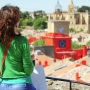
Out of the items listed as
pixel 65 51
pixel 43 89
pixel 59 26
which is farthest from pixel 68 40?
pixel 43 89

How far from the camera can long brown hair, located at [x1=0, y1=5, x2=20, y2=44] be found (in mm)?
3010

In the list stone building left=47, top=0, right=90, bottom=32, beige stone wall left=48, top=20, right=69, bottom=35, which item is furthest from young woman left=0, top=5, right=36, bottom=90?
stone building left=47, top=0, right=90, bottom=32

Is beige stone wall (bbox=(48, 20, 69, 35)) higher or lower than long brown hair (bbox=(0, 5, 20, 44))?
lower

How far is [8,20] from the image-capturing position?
3008 mm

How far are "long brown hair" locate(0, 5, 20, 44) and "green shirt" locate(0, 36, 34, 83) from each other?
7 cm

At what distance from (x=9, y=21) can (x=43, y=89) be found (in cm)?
73

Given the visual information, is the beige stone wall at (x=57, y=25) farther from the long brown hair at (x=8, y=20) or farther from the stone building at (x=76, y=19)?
the stone building at (x=76, y=19)

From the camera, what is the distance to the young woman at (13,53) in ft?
9.86

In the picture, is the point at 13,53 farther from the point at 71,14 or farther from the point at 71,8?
the point at 71,8

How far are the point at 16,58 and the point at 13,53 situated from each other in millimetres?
54

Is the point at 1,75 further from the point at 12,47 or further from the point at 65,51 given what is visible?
the point at 65,51

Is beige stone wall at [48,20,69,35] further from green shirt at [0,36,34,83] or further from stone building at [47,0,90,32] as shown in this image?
stone building at [47,0,90,32]

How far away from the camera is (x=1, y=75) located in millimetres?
3006

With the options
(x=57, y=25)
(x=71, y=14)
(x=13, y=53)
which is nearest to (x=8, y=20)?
(x=13, y=53)
